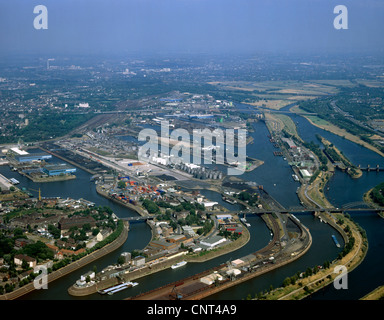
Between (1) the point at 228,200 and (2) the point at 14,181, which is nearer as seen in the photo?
(1) the point at 228,200

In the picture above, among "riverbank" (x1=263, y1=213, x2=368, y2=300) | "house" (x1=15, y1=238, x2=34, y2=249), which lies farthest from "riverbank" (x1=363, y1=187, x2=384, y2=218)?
"house" (x1=15, y1=238, x2=34, y2=249)

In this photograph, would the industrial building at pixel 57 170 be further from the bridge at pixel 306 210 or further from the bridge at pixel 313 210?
the bridge at pixel 313 210

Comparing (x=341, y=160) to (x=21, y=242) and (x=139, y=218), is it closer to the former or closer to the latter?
(x=139, y=218)

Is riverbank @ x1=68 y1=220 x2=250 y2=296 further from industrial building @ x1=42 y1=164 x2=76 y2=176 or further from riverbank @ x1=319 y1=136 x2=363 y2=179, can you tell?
industrial building @ x1=42 y1=164 x2=76 y2=176

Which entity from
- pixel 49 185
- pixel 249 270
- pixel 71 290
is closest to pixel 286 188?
pixel 249 270

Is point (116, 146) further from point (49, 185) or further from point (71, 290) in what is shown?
point (71, 290)

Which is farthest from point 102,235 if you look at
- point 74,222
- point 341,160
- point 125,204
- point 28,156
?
point 341,160
